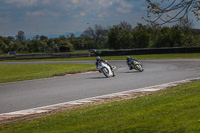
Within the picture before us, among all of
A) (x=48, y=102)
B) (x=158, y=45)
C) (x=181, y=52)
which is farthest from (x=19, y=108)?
(x=158, y=45)

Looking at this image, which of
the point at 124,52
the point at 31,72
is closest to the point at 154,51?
the point at 124,52

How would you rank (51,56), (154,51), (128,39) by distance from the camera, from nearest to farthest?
(154,51) → (51,56) → (128,39)

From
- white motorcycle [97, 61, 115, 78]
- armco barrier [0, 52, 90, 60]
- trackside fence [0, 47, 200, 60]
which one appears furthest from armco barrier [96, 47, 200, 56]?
white motorcycle [97, 61, 115, 78]

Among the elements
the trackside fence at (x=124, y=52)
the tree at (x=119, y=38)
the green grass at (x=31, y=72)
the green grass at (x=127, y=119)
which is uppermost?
the tree at (x=119, y=38)

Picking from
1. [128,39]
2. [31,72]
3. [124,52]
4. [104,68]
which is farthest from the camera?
[128,39]

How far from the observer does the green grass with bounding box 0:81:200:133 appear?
5.89 meters

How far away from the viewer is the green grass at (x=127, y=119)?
19.3ft

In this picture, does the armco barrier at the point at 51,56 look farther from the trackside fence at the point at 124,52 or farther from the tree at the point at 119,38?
the tree at the point at 119,38

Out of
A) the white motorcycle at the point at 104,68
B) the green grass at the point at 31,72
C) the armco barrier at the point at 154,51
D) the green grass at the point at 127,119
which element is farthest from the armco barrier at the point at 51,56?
the green grass at the point at 127,119

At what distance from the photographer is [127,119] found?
669cm

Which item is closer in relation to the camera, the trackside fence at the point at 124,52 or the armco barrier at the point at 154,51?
the armco barrier at the point at 154,51

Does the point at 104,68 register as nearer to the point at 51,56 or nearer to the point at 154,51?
the point at 154,51

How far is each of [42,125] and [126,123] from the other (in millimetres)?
1760

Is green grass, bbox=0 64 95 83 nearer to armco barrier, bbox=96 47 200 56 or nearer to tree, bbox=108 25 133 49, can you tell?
armco barrier, bbox=96 47 200 56
